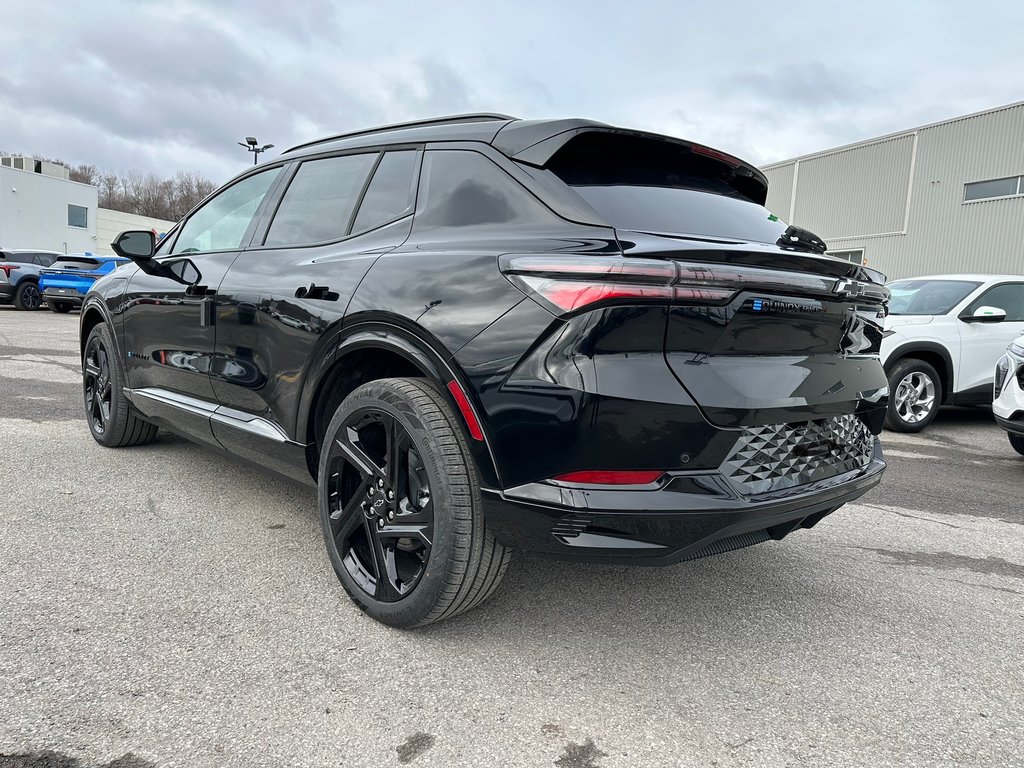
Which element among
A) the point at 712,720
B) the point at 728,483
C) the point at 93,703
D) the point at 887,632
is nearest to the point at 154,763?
the point at 93,703

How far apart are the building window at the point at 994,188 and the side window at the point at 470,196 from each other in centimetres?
2497

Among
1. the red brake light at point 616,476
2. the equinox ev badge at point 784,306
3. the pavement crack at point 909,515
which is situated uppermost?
the equinox ev badge at point 784,306

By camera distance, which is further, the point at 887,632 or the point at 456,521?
the point at 887,632

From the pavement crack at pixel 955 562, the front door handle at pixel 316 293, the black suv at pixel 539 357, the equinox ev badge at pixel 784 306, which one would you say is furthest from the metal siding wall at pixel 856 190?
the front door handle at pixel 316 293

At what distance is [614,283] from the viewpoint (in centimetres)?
188

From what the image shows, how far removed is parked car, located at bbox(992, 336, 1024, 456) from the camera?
508 cm

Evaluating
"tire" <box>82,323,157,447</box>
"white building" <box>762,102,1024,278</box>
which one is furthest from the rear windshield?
"white building" <box>762,102,1024,278</box>

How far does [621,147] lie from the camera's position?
2.38m

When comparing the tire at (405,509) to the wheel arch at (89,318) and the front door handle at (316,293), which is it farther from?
the wheel arch at (89,318)

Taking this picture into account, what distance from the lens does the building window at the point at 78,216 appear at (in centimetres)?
3937

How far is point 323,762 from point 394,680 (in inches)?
15.3

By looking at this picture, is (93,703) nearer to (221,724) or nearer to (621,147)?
(221,724)

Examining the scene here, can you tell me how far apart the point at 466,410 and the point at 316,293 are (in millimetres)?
940

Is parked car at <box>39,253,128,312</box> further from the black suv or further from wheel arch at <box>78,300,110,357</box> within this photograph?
the black suv
